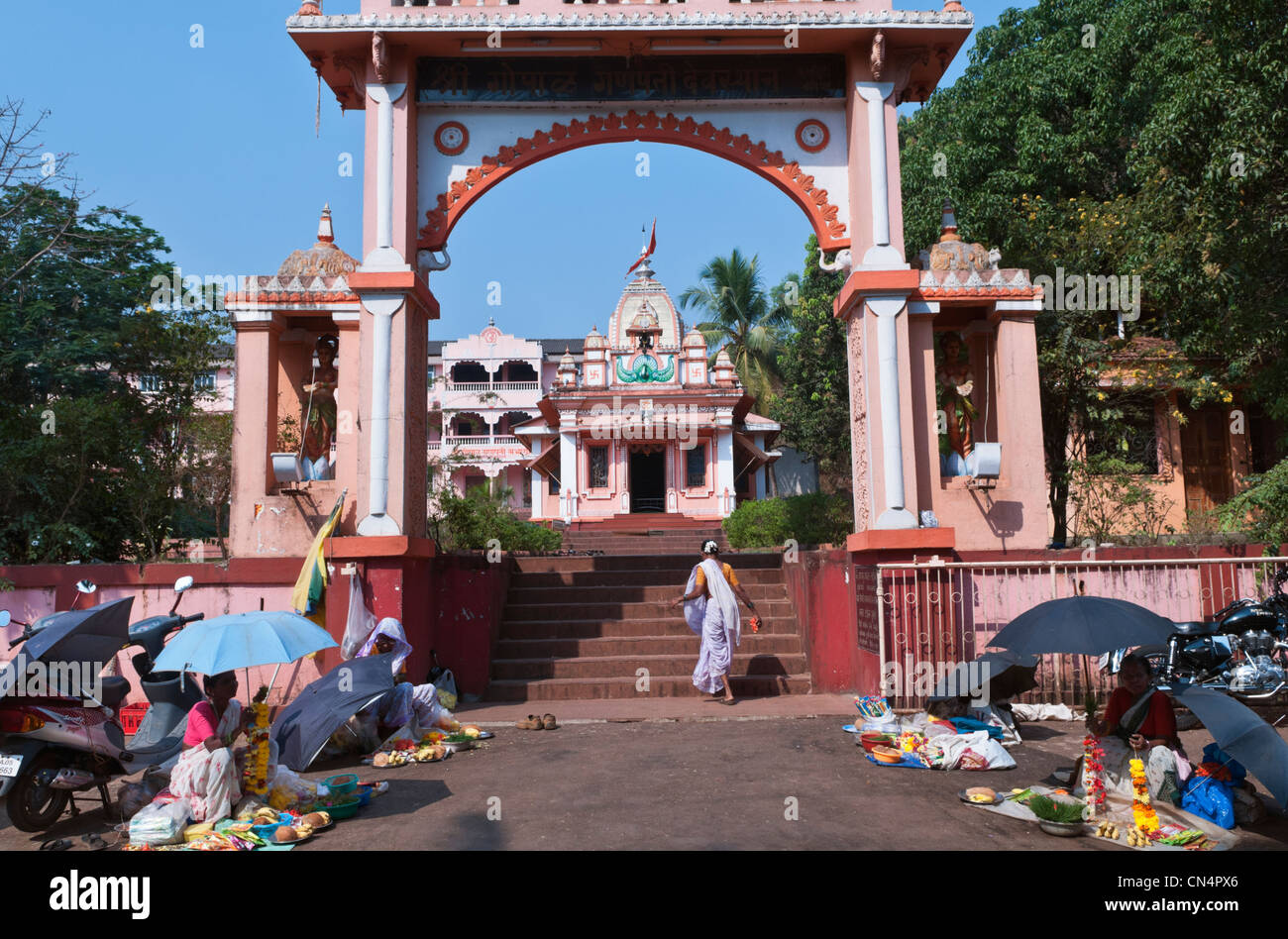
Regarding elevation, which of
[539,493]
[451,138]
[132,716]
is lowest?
[132,716]

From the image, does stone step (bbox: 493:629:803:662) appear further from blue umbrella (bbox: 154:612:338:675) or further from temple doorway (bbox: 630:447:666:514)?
temple doorway (bbox: 630:447:666:514)

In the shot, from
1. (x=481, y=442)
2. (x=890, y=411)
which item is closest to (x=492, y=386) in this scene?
(x=481, y=442)

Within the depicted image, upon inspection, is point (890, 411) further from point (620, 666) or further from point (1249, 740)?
point (1249, 740)

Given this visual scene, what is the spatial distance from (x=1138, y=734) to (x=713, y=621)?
14.0 feet

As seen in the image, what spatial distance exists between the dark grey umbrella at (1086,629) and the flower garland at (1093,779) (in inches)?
20.6

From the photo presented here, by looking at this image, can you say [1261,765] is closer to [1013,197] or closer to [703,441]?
[1013,197]

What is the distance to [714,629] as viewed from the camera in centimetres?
867

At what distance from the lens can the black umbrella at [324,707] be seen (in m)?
6.04

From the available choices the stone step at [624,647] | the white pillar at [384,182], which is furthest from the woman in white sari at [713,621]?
the white pillar at [384,182]

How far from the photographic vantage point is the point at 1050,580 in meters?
8.06

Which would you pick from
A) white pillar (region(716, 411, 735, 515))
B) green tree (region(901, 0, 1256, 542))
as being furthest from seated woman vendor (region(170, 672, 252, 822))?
white pillar (region(716, 411, 735, 515))

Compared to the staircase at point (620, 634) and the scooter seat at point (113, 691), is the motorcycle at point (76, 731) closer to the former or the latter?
the scooter seat at point (113, 691)

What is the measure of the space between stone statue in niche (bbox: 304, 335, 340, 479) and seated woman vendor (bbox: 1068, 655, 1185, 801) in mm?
7781
